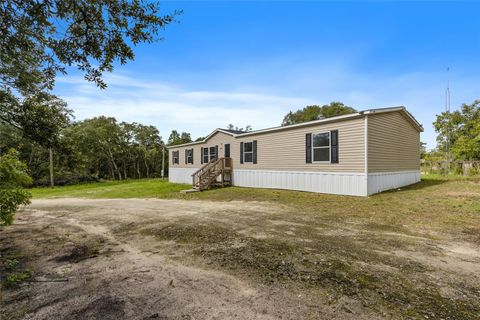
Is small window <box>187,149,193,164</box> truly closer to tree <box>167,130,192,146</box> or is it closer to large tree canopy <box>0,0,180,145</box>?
large tree canopy <box>0,0,180,145</box>

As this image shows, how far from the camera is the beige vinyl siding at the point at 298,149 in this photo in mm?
10133

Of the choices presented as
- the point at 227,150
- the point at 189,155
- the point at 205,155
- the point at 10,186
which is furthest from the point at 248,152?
the point at 10,186

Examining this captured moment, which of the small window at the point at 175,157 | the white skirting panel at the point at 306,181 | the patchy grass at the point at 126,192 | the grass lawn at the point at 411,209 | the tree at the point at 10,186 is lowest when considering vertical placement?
the patchy grass at the point at 126,192

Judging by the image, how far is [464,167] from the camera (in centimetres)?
1562

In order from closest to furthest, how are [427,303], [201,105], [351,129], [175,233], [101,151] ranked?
1. [427,303]
2. [175,233]
3. [351,129]
4. [201,105]
5. [101,151]

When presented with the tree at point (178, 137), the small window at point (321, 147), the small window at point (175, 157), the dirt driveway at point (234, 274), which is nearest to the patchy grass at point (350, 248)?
the dirt driveway at point (234, 274)

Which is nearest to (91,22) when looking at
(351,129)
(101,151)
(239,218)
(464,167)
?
(239,218)

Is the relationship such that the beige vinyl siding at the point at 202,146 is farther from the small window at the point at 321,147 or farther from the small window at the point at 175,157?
the small window at the point at 321,147

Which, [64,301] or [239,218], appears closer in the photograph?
[64,301]

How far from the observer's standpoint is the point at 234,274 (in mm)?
3121

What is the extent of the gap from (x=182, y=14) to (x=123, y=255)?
3905 millimetres

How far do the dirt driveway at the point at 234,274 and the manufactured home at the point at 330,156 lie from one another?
5573 millimetres

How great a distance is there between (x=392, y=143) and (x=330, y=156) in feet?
10.7

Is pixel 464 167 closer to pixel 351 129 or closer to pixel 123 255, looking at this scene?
pixel 351 129
